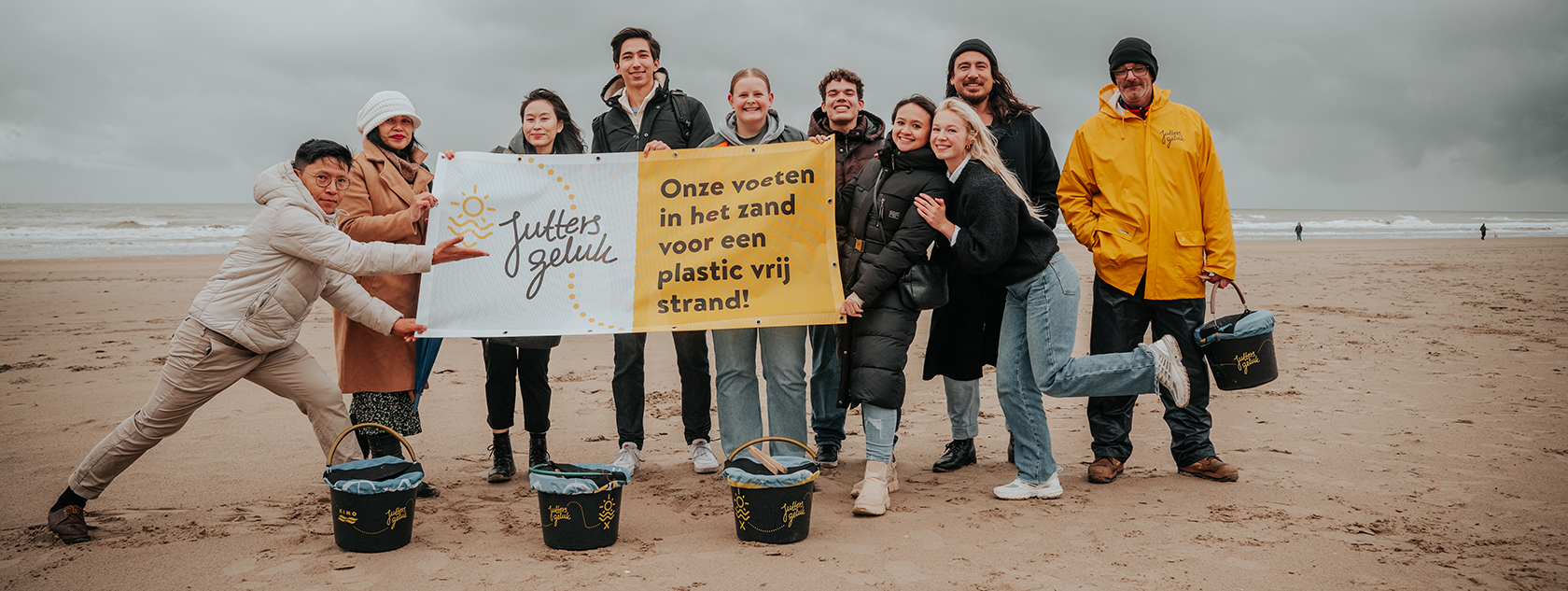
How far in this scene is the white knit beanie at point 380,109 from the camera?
4.45 metres

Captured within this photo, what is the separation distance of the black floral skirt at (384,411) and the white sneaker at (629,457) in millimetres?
1129

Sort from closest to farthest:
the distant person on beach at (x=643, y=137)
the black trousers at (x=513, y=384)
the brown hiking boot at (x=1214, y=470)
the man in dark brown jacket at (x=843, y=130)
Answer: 1. the brown hiking boot at (x=1214, y=470)
2. the man in dark brown jacket at (x=843, y=130)
3. the black trousers at (x=513, y=384)
4. the distant person on beach at (x=643, y=137)

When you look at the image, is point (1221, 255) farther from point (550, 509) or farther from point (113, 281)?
point (113, 281)

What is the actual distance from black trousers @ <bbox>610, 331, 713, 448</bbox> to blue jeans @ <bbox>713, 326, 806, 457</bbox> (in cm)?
39

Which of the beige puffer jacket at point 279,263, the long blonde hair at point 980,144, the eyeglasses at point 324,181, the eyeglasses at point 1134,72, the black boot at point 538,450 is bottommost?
the black boot at point 538,450

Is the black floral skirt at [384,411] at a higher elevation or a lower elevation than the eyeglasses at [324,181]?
lower

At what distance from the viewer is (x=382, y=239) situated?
4.42 meters

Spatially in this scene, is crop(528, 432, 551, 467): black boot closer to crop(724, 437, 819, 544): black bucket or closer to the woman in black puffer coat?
crop(724, 437, 819, 544): black bucket

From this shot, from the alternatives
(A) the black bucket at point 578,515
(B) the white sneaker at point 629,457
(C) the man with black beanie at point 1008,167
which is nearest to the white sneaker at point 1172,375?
(C) the man with black beanie at point 1008,167

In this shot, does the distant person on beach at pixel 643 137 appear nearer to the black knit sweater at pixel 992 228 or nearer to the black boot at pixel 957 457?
the black boot at pixel 957 457

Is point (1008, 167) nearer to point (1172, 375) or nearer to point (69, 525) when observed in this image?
point (1172, 375)

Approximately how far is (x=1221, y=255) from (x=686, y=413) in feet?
10.2

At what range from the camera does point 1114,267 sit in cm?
455

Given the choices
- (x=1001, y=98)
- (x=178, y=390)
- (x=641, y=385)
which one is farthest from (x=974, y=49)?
(x=178, y=390)
